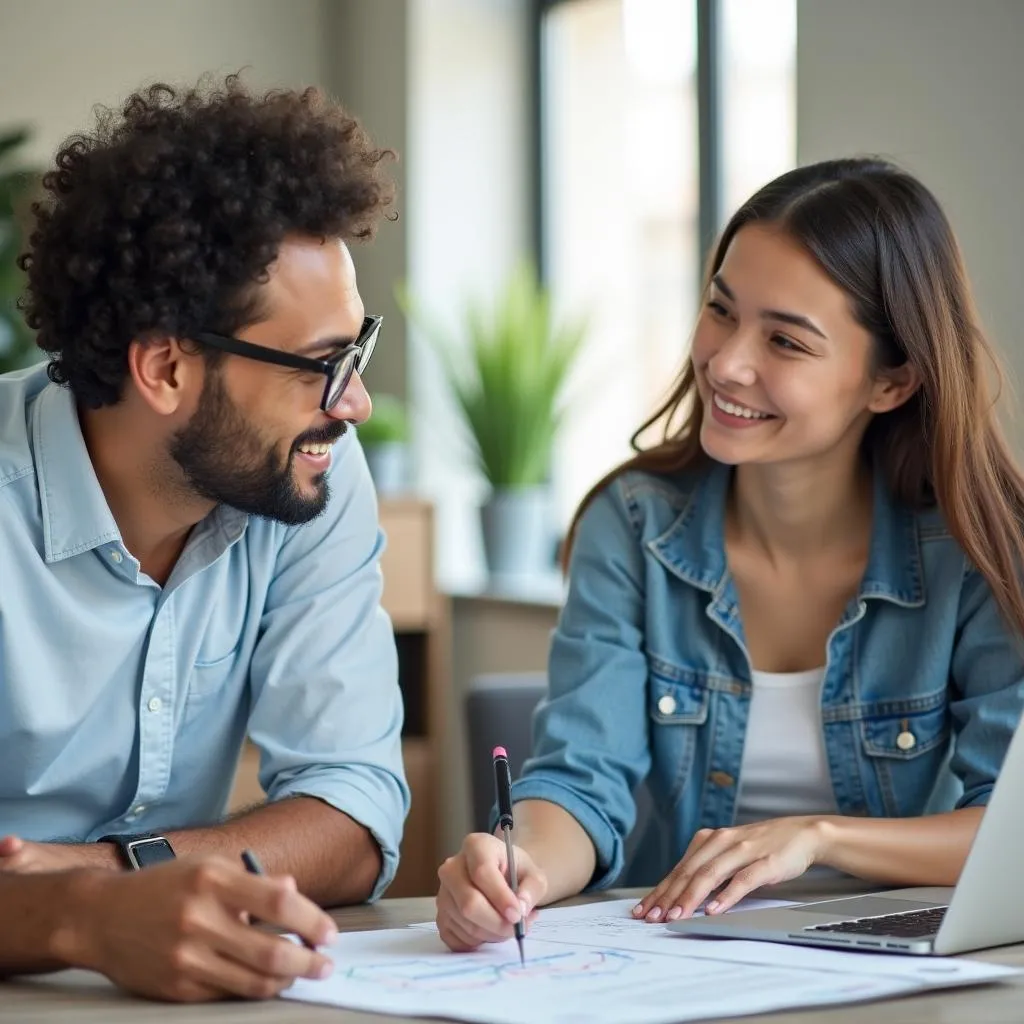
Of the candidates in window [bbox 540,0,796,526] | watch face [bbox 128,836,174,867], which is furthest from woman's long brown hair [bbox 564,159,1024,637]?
window [bbox 540,0,796,526]

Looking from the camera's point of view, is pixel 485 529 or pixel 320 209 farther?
pixel 485 529

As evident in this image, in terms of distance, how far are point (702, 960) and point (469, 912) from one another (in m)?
0.19

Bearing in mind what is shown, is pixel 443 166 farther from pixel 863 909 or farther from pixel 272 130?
pixel 863 909

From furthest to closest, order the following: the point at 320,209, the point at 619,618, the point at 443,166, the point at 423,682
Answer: the point at 443,166 → the point at 423,682 → the point at 619,618 → the point at 320,209

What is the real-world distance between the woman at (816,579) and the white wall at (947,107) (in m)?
0.48

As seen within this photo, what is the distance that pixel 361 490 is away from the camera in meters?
1.84

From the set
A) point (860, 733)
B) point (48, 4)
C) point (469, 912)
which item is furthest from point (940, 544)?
point (48, 4)

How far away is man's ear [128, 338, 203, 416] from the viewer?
160cm

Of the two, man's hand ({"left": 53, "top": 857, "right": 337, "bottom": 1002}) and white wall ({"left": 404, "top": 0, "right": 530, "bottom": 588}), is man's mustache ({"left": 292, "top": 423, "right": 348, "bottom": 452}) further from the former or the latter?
white wall ({"left": 404, "top": 0, "right": 530, "bottom": 588})

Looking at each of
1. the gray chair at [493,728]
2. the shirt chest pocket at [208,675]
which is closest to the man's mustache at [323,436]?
the shirt chest pocket at [208,675]

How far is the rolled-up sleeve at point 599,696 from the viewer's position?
175 centimetres

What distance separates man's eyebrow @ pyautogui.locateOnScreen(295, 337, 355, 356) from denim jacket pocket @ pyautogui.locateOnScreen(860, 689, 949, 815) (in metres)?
0.76

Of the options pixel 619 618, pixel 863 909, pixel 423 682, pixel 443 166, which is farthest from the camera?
pixel 443 166

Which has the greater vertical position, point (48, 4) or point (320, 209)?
point (48, 4)
